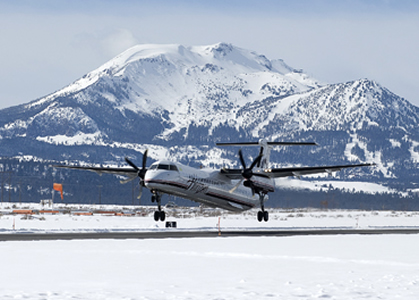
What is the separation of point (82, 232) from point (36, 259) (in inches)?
738

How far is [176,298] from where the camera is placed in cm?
2067

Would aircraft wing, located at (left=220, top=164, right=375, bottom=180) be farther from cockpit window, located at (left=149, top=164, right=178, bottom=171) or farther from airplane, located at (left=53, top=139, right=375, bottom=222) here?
cockpit window, located at (left=149, top=164, right=178, bottom=171)

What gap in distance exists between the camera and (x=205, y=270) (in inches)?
1064

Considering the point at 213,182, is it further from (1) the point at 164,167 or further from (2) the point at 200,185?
(1) the point at 164,167

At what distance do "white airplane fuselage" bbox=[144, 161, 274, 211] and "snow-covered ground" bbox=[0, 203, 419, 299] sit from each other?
12.9 meters

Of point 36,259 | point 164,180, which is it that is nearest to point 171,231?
point 164,180

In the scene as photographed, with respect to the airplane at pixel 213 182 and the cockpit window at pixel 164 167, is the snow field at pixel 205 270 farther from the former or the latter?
the cockpit window at pixel 164 167

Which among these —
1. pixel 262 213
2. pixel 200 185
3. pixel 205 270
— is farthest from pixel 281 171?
pixel 205 270

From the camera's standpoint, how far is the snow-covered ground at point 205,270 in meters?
21.8

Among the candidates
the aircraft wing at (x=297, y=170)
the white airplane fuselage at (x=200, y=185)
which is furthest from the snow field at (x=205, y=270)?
the aircraft wing at (x=297, y=170)

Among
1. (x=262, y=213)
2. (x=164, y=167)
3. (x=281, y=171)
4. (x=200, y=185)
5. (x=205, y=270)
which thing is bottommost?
(x=205, y=270)

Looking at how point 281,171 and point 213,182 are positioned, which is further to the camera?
point 281,171

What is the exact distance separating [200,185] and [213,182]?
246 cm

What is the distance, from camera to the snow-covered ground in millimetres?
21766
